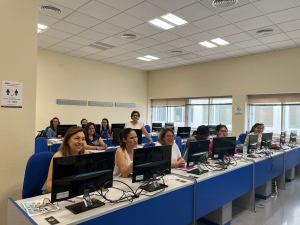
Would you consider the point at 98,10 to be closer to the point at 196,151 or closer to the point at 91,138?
the point at 91,138

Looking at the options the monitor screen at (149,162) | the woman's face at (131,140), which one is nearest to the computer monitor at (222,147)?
the monitor screen at (149,162)

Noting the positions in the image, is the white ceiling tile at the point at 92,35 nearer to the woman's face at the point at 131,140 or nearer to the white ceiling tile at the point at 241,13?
the white ceiling tile at the point at 241,13

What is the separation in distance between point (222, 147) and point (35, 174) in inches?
98.5

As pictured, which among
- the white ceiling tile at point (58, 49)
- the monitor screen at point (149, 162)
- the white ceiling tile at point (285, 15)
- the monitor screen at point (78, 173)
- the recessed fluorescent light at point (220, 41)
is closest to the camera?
the monitor screen at point (78, 173)

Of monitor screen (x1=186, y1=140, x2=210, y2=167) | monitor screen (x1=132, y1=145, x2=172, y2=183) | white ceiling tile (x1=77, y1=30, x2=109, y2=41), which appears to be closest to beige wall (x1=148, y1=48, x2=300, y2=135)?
white ceiling tile (x1=77, y1=30, x2=109, y2=41)

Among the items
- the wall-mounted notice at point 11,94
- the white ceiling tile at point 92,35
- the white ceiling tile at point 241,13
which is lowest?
the wall-mounted notice at point 11,94

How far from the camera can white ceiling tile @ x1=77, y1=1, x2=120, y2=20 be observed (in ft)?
13.2

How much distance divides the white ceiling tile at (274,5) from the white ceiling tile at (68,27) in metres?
3.77

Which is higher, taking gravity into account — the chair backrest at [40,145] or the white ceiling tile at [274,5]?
the white ceiling tile at [274,5]

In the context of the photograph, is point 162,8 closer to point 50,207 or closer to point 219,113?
point 50,207

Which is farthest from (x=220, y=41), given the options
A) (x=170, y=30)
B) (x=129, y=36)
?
(x=129, y=36)

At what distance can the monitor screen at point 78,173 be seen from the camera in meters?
1.61

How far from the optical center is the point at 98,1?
3.88 m

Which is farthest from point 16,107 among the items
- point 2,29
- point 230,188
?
point 230,188
